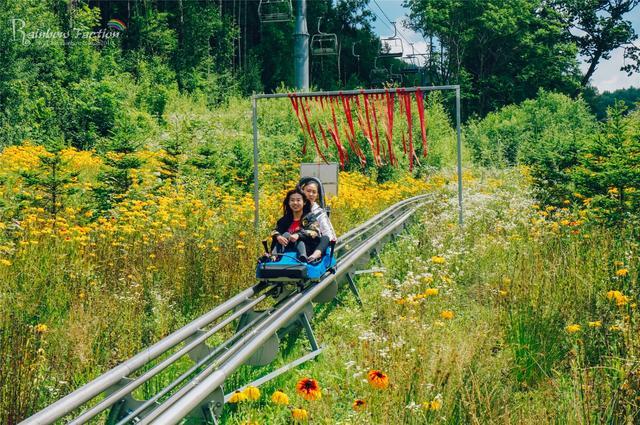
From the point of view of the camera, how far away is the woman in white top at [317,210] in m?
7.20

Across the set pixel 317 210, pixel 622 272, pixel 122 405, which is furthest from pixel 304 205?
pixel 122 405

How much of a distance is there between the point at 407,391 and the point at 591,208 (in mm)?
6567

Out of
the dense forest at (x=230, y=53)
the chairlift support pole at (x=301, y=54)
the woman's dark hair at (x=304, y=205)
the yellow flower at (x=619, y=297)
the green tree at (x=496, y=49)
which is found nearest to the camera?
the yellow flower at (x=619, y=297)

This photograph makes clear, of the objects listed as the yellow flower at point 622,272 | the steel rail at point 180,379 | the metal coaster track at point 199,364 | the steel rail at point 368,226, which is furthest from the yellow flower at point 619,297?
the steel rail at point 368,226

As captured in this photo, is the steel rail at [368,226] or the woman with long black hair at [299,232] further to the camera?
the steel rail at [368,226]

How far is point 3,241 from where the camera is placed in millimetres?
7707

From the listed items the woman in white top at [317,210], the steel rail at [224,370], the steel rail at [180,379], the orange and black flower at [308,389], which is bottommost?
the steel rail at [180,379]

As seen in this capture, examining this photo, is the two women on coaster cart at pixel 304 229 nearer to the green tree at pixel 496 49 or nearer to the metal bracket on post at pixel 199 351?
the metal bracket on post at pixel 199 351

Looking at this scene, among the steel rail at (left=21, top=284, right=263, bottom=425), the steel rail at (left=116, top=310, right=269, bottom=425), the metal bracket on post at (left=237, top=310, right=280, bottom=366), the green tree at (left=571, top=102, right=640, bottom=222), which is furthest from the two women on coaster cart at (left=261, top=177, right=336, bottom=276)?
the green tree at (left=571, top=102, right=640, bottom=222)

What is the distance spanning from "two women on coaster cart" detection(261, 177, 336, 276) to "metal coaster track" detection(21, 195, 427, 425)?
0.31 m

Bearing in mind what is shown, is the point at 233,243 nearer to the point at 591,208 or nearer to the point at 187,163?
the point at 591,208

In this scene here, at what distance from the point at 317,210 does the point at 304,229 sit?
39 centimetres

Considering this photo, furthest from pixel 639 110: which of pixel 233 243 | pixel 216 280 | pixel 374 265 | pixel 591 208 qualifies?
pixel 216 280

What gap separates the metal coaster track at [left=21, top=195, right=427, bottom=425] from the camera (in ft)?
11.7
